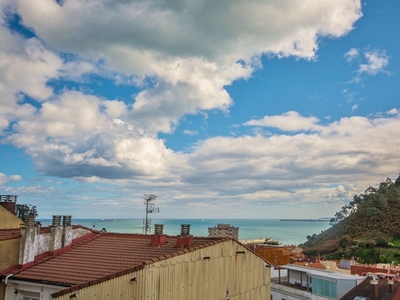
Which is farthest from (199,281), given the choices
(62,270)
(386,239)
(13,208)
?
(386,239)

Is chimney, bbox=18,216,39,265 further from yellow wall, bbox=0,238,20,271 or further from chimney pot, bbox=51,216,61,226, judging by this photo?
chimney pot, bbox=51,216,61,226

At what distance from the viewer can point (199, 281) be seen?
1612cm

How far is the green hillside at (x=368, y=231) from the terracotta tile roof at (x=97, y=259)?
171 ft

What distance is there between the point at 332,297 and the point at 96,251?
70.5 feet

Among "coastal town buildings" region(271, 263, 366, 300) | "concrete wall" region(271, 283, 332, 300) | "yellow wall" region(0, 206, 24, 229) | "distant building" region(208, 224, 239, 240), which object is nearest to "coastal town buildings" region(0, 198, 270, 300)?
"yellow wall" region(0, 206, 24, 229)

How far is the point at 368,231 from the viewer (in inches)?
3255

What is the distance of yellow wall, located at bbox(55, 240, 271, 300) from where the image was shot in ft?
43.4

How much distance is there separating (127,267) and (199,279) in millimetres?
3298

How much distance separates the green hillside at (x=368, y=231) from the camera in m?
64.8

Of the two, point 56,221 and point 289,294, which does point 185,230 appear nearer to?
point 56,221

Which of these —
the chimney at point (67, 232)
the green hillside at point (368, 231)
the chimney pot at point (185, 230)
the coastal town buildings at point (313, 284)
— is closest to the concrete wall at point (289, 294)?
the coastal town buildings at point (313, 284)

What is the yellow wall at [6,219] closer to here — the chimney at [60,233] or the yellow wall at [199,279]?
the chimney at [60,233]

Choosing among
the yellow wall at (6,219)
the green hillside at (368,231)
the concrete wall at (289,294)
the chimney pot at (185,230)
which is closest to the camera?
the chimney pot at (185,230)

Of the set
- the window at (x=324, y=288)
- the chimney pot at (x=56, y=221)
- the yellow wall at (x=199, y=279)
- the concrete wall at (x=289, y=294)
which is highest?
the chimney pot at (x=56, y=221)
